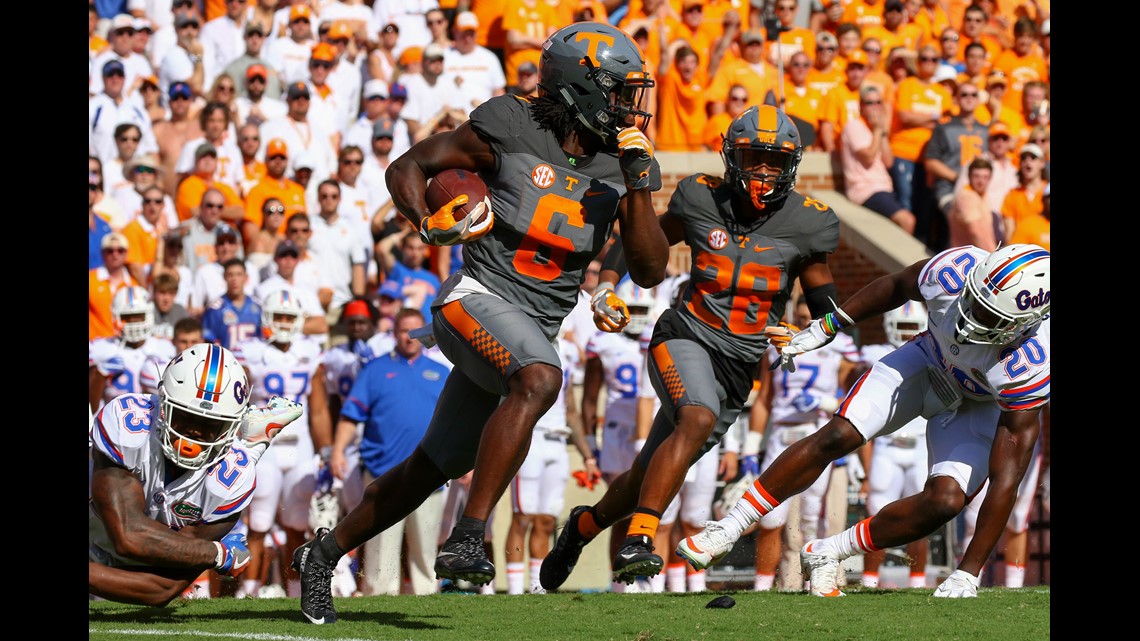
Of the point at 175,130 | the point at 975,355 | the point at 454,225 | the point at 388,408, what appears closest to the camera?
the point at 454,225

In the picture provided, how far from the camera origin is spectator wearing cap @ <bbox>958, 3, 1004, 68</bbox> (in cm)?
1455

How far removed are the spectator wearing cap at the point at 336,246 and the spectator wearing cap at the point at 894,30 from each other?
5.60m

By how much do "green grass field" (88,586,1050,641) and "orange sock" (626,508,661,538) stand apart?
378 millimetres

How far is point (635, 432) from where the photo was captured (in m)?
9.66

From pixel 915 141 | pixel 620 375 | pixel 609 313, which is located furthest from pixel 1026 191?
pixel 609 313

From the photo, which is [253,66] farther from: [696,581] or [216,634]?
[216,634]

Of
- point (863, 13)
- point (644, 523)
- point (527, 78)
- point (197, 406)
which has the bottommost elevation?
point (644, 523)

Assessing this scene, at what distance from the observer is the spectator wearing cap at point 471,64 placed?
12305mm

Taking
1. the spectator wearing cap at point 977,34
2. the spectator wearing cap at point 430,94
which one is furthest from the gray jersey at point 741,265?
the spectator wearing cap at point 977,34

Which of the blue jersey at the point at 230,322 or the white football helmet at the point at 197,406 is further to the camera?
the blue jersey at the point at 230,322

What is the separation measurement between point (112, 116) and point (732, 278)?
6.32 m

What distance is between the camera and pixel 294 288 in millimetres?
9758

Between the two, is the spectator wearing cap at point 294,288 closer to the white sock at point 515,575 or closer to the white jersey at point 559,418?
the white jersey at point 559,418
